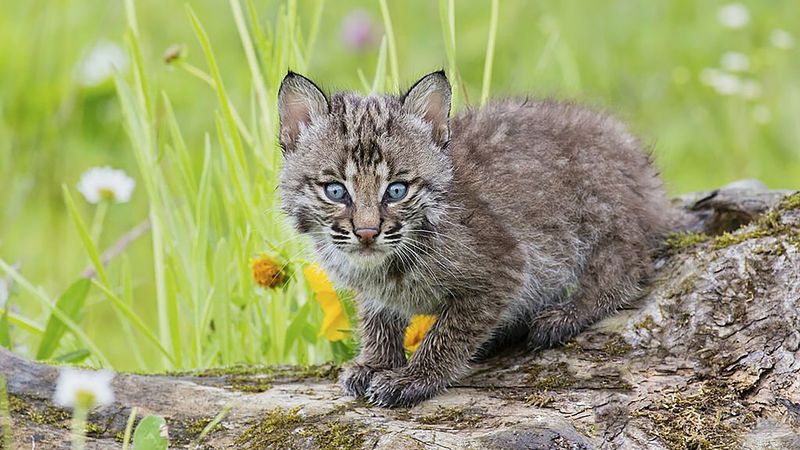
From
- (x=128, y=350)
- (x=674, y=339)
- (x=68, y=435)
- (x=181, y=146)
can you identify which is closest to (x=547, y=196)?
(x=674, y=339)

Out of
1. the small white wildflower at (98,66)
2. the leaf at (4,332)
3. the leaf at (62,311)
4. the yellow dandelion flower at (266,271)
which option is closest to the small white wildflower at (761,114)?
the yellow dandelion flower at (266,271)

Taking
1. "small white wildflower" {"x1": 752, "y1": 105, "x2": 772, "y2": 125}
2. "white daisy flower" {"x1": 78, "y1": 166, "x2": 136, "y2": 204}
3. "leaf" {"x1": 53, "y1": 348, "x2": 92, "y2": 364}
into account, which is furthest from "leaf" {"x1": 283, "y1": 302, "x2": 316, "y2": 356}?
"small white wildflower" {"x1": 752, "y1": 105, "x2": 772, "y2": 125}

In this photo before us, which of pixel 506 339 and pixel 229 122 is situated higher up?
pixel 229 122

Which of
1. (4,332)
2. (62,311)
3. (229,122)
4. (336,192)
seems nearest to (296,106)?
(336,192)

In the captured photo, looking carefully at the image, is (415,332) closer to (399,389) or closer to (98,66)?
(399,389)

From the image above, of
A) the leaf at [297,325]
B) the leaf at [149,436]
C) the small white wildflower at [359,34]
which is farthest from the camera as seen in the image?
the small white wildflower at [359,34]

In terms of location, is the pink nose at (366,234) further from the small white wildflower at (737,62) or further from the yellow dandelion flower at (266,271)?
the small white wildflower at (737,62)

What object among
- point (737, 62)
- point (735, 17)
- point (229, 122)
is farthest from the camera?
point (735, 17)

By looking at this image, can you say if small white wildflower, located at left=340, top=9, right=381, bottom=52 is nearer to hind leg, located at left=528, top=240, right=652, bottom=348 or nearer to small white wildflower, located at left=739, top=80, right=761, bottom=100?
small white wildflower, located at left=739, top=80, right=761, bottom=100
